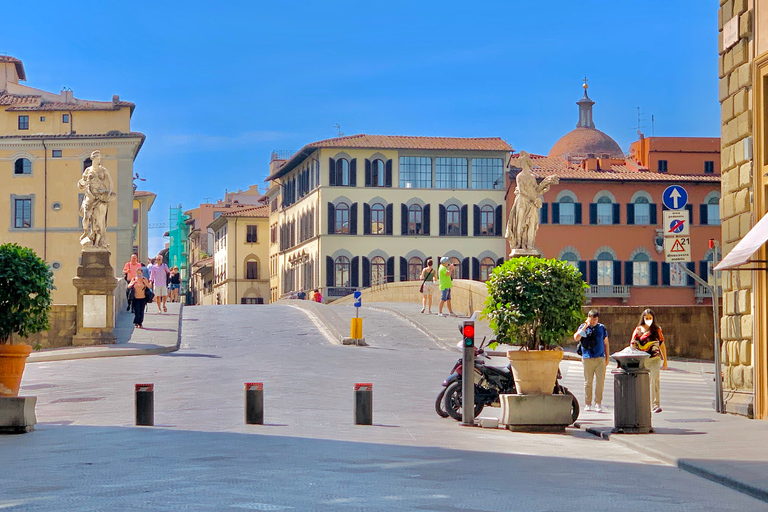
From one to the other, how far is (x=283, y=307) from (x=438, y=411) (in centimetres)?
3115

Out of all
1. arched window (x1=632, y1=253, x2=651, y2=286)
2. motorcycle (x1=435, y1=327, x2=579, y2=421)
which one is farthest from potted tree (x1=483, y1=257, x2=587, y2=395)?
arched window (x1=632, y1=253, x2=651, y2=286)


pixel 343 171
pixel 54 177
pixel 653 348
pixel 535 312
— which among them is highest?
pixel 343 171

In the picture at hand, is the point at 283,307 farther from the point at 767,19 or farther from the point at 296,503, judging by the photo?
the point at 296,503

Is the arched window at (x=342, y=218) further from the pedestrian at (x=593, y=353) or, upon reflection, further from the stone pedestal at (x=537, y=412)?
the stone pedestal at (x=537, y=412)

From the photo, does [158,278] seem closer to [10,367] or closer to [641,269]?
[10,367]

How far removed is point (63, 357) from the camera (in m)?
26.8

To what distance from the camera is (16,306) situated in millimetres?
14625

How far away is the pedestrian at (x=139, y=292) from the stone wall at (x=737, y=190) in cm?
1722

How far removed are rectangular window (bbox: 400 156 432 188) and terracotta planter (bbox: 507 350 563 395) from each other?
62219 mm

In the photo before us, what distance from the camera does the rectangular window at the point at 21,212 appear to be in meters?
69.7

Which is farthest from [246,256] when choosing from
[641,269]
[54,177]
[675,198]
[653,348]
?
[675,198]

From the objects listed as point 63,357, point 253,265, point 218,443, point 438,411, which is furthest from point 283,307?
point 253,265

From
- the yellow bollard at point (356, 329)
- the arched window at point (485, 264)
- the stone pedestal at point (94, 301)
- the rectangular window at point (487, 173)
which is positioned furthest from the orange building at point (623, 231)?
the stone pedestal at point (94, 301)

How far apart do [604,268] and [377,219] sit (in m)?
14.7
